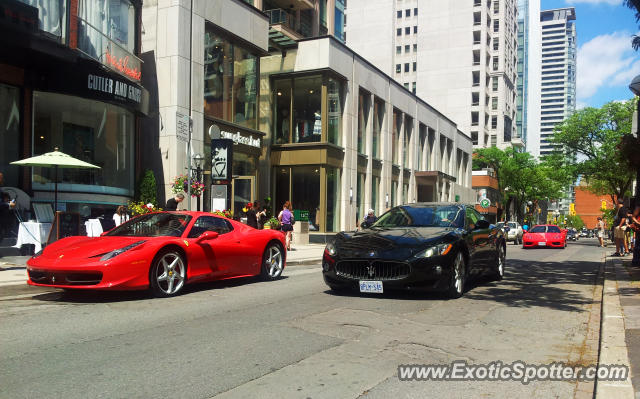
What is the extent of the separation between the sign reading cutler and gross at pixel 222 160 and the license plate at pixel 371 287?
884 centimetres

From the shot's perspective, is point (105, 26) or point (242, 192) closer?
point (105, 26)

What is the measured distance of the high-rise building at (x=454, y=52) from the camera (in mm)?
84125

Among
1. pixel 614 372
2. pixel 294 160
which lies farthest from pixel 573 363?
pixel 294 160

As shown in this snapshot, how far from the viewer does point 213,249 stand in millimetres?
9117

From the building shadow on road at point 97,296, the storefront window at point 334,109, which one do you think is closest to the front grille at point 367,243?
the building shadow on road at point 97,296

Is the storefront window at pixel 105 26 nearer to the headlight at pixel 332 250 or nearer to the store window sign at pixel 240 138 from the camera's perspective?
the store window sign at pixel 240 138

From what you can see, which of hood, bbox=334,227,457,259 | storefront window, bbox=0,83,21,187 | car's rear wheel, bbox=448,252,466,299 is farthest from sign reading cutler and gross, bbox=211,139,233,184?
car's rear wheel, bbox=448,252,466,299

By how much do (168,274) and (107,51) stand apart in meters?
11.6

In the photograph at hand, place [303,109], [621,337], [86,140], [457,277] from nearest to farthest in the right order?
1. [621,337]
2. [457,277]
3. [86,140]
4. [303,109]

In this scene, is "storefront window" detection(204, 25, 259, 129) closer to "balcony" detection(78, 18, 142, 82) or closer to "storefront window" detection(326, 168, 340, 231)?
"balcony" detection(78, 18, 142, 82)

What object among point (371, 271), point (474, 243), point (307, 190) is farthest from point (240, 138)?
point (371, 271)

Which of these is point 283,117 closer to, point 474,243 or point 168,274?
point 474,243

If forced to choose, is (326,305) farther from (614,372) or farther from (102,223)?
(102,223)

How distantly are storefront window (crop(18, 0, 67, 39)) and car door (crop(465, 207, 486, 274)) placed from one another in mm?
→ 11650
